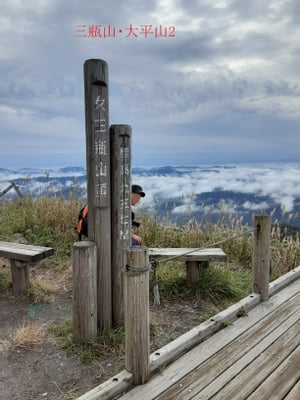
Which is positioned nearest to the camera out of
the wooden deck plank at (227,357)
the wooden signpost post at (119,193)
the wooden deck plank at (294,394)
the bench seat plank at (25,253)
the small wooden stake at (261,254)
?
the wooden deck plank at (294,394)

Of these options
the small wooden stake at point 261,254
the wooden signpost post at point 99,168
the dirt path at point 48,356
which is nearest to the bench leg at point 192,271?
the dirt path at point 48,356

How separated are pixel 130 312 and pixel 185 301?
1.89 metres

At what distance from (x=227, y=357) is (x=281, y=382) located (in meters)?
0.40

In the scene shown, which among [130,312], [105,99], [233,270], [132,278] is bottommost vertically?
[233,270]

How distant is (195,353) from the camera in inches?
104

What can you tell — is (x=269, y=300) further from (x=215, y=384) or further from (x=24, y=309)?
(x=24, y=309)

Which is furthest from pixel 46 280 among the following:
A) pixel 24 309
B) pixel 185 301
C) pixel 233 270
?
pixel 233 270

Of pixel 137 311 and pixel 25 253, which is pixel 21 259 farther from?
pixel 137 311

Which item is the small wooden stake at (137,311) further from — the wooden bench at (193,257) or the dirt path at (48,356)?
the wooden bench at (193,257)

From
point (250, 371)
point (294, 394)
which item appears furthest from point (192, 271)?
point (294, 394)

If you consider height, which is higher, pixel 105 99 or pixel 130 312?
pixel 105 99

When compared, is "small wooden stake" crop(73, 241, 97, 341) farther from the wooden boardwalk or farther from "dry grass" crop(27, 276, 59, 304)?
"dry grass" crop(27, 276, 59, 304)

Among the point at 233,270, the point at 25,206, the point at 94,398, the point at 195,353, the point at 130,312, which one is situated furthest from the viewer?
the point at 25,206

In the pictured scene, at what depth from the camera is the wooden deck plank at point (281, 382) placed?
7.07ft
